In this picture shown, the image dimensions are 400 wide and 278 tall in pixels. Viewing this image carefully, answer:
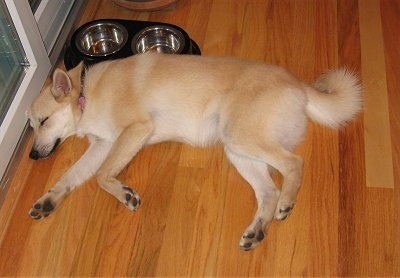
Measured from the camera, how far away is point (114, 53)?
251 centimetres

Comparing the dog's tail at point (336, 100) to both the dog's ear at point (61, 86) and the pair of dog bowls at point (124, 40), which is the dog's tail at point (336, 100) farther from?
the dog's ear at point (61, 86)

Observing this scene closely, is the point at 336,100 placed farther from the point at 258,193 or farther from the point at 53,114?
the point at 53,114

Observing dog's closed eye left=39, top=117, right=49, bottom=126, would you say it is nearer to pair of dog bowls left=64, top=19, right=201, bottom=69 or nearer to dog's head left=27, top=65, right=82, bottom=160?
dog's head left=27, top=65, right=82, bottom=160

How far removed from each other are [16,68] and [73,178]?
27.8 inches

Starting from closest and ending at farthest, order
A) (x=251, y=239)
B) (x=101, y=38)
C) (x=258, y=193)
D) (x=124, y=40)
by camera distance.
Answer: (x=251, y=239) → (x=258, y=193) → (x=124, y=40) → (x=101, y=38)

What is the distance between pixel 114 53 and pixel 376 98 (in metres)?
1.32

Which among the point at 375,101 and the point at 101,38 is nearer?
the point at 375,101

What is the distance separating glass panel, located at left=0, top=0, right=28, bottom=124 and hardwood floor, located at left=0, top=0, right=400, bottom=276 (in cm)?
25

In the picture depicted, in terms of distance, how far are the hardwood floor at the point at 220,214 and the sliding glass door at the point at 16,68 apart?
0.14 meters

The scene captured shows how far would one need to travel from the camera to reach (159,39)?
106 inches

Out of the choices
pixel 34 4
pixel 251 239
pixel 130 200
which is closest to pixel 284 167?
pixel 251 239

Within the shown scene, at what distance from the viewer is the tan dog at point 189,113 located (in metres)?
1.95

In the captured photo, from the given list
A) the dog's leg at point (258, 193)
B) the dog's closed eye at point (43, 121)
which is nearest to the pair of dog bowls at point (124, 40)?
the dog's closed eye at point (43, 121)

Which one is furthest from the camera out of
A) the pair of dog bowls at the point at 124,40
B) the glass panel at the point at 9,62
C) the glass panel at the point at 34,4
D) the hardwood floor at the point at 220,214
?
the glass panel at the point at 34,4
